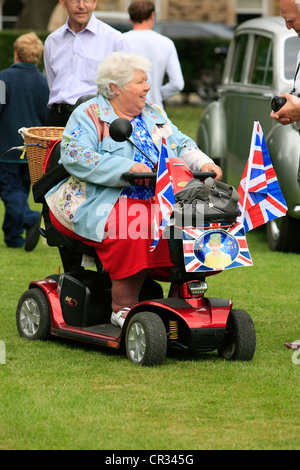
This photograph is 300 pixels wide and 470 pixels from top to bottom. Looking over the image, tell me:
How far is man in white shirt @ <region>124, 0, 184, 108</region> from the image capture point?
9703 millimetres

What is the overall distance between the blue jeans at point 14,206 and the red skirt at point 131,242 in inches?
161

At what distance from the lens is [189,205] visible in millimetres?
5227

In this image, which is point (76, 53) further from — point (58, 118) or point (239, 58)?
point (239, 58)

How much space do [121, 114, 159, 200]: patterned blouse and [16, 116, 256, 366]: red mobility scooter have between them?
8.3 inches

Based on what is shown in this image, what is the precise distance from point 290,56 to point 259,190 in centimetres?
480

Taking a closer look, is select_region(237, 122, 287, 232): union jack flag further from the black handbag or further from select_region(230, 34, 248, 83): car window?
select_region(230, 34, 248, 83): car window

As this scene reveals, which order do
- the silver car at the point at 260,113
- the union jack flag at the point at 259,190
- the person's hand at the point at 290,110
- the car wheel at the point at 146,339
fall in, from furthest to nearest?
the silver car at the point at 260,113
the person's hand at the point at 290,110
the union jack flag at the point at 259,190
the car wheel at the point at 146,339

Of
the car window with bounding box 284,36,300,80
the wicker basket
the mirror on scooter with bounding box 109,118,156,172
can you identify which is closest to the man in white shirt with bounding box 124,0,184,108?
the car window with bounding box 284,36,300,80

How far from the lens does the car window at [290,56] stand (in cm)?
998

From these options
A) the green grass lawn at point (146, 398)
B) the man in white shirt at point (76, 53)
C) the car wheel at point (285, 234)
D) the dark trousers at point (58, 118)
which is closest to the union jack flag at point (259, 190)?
the green grass lawn at point (146, 398)

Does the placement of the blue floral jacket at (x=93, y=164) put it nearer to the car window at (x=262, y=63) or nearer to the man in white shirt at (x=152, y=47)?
the man in white shirt at (x=152, y=47)

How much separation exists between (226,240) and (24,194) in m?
4.81

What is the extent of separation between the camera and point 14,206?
31.3 feet

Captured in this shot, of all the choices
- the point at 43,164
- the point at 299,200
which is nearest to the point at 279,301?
the point at 299,200
